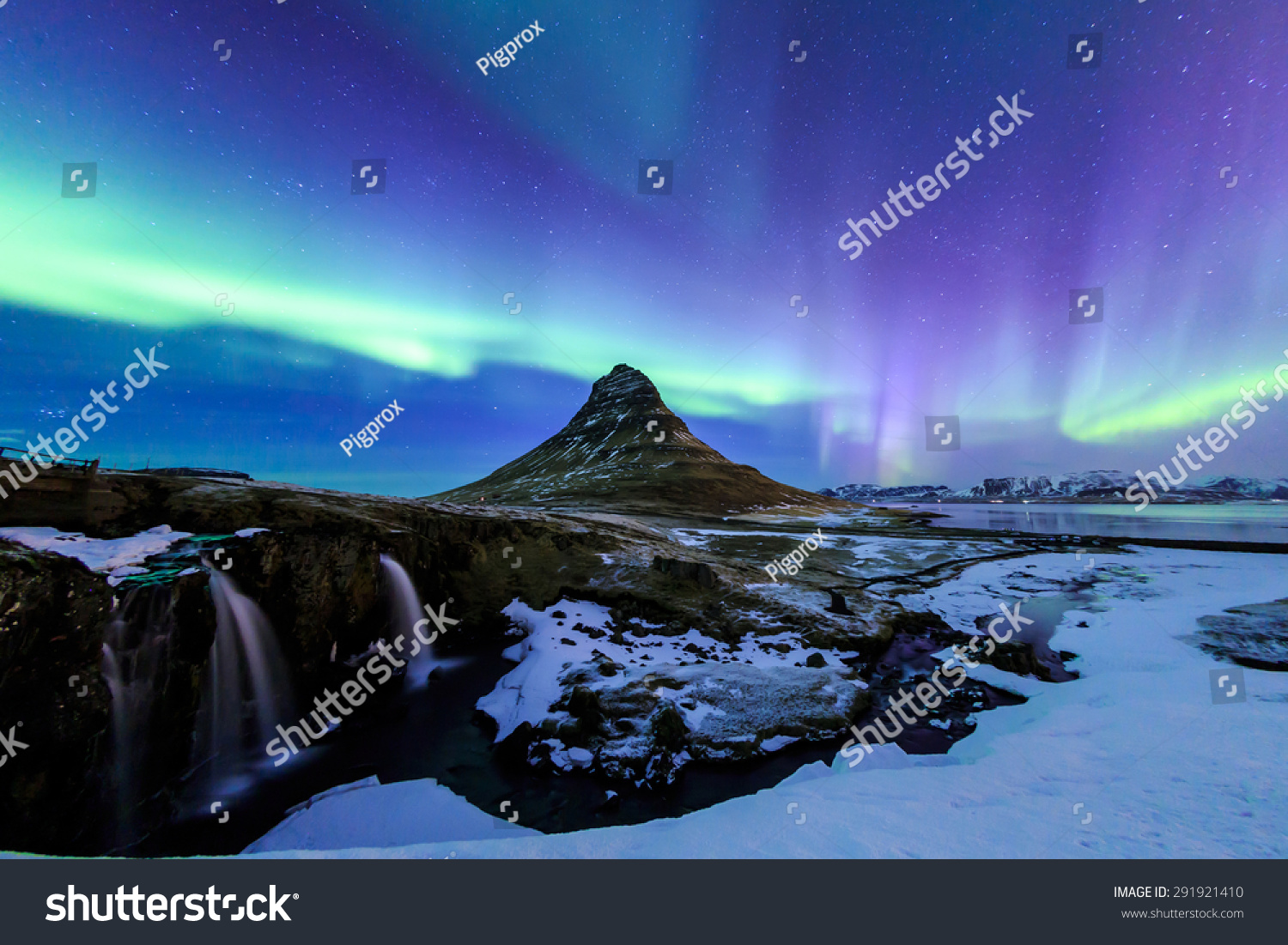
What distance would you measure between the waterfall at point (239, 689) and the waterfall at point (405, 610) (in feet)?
14.8

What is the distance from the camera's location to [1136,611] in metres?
20.9

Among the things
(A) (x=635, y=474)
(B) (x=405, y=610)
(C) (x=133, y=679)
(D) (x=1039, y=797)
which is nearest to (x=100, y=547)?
(C) (x=133, y=679)

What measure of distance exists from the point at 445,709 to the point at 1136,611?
3104 cm

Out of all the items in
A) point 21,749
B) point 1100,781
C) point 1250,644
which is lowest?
point 21,749

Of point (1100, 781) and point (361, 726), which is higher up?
point (1100, 781)

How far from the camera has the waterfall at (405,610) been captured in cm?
1780

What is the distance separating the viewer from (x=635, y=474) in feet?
434

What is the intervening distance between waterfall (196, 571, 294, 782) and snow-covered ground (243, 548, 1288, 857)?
448 cm

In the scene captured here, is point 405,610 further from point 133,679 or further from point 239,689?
point 133,679

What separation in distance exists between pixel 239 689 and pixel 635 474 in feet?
395

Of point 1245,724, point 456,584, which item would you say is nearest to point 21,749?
point 456,584

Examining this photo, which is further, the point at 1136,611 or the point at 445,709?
the point at 1136,611

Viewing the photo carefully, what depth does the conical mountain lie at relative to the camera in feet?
359

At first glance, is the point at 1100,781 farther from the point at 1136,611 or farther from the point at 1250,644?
the point at 1136,611
